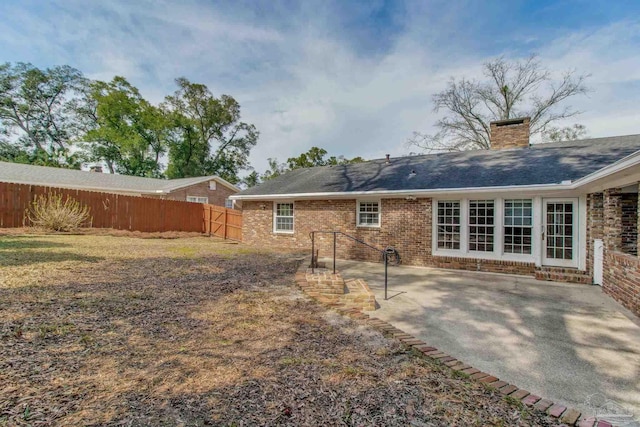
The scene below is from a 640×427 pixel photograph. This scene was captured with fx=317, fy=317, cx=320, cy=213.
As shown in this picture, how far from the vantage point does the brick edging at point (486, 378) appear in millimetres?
2422

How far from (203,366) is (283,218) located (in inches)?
421

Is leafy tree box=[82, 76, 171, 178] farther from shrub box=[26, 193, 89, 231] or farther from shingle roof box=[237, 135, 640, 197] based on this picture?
shingle roof box=[237, 135, 640, 197]

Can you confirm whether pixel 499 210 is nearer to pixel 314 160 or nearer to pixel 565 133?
pixel 565 133

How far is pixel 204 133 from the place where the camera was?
34031 mm

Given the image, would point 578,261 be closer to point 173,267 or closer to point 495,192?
point 495,192

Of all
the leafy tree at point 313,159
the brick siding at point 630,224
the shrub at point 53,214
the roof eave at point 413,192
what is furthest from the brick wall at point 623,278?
the leafy tree at point 313,159

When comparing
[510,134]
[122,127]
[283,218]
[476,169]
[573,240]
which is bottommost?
[573,240]

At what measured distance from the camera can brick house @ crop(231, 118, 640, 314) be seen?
650 centimetres

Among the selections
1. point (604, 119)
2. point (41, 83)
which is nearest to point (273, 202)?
point (604, 119)

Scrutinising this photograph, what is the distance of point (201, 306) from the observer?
4566 millimetres

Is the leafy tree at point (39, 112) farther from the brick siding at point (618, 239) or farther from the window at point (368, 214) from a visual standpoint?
the brick siding at point (618, 239)

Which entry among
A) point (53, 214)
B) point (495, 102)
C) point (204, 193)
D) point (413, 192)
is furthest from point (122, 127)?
point (495, 102)

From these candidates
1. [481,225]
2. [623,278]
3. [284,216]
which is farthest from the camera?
[284,216]

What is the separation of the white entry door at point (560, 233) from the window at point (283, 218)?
8613mm
